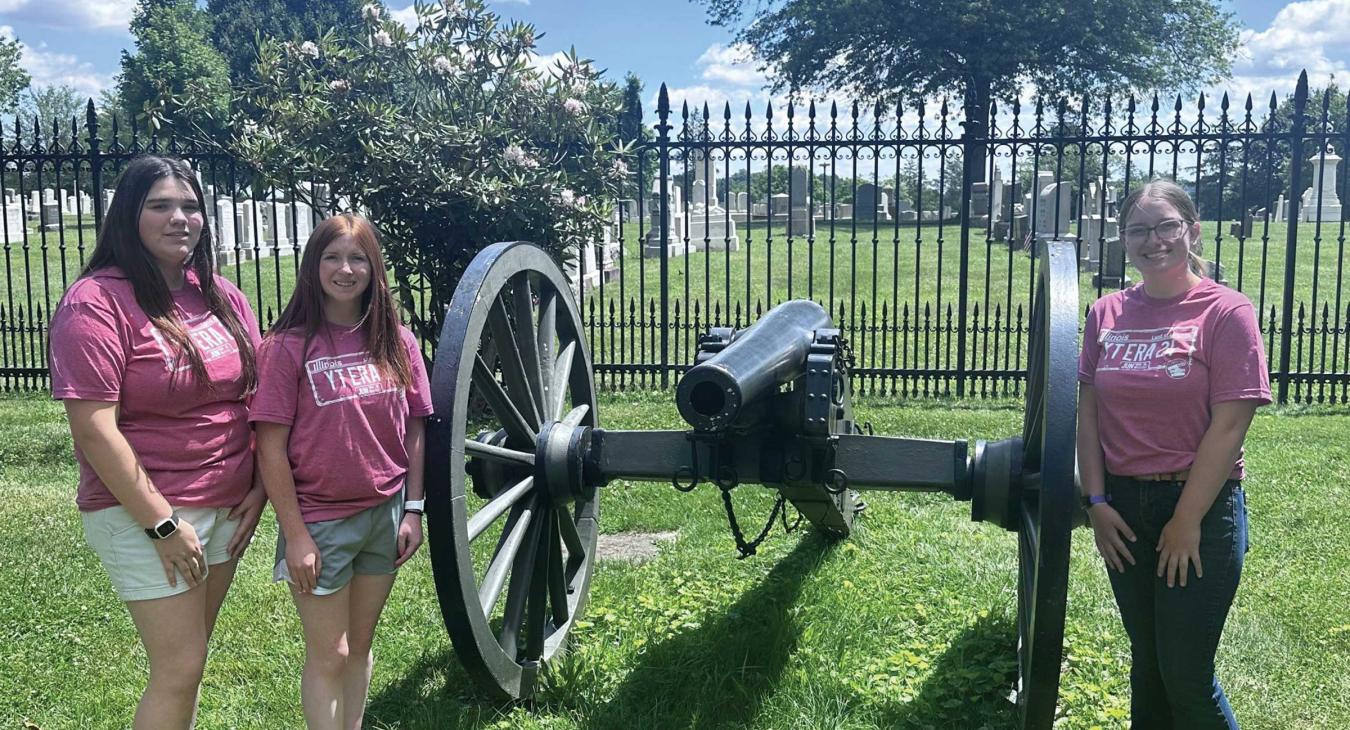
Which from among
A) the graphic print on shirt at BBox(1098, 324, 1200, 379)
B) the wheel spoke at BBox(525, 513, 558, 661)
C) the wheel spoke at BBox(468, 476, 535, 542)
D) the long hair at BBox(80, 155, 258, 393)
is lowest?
the wheel spoke at BBox(525, 513, 558, 661)

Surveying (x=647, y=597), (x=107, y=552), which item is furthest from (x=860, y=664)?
(x=107, y=552)

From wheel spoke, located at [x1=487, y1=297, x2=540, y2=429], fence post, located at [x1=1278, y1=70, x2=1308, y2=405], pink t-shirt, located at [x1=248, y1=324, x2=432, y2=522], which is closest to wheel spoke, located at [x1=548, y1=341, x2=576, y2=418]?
wheel spoke, located at [x1=487, y1=297, x2=540, y2=429]

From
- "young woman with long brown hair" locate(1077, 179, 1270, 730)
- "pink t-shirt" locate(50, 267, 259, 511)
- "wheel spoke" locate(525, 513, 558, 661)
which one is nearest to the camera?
"pink t-shirt" locate(50, 267, 259, 511)

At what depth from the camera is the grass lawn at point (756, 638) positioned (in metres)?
3.61

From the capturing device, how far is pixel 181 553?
257 cm

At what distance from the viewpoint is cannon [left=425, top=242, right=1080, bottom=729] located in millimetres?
2773

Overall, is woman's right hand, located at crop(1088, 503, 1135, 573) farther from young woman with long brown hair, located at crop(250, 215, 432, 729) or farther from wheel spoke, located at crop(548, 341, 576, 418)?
wheel spoke, located at crop(548, 341, 576, 418)

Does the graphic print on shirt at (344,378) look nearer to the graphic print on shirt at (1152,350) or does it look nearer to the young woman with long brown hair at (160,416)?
the young woman with long brown hair at (160,416)

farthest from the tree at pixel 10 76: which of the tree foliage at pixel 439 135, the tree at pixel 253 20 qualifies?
the tree foliage at pixel 439 135

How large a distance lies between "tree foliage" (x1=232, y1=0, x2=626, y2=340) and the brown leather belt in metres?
5.47

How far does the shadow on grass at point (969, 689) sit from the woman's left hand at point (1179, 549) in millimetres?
960

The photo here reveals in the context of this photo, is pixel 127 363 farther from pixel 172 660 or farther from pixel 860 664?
pixel 860 664

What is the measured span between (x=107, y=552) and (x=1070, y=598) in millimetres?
3512

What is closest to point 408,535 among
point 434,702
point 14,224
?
point 434,702
